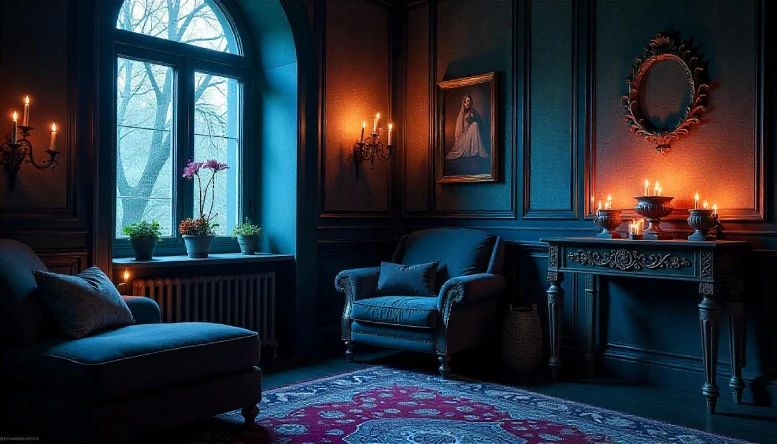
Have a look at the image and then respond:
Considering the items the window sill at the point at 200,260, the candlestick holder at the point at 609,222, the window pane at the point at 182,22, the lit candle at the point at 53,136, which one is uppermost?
the window pane at the point at 182,22

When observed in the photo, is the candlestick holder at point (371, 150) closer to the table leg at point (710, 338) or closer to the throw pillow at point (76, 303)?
the throw pillow at point (76, 303)

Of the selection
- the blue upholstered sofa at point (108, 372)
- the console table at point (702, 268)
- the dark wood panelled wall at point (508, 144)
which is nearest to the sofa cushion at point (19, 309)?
the blue upholstered sofa at point (108, 372)

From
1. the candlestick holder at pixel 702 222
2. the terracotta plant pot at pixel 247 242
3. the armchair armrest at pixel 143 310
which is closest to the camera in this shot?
the armchair armrest at pixel 143 310

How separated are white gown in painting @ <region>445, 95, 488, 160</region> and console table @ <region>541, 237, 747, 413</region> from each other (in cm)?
128

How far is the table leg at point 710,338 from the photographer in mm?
3641

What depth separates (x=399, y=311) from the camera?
446 cm

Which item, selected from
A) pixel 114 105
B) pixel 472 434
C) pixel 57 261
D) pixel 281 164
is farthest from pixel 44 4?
pixel 472 434

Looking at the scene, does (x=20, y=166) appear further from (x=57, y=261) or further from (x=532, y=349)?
(x=532, y=349)

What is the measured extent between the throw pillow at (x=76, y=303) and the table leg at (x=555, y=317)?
2.63 meters

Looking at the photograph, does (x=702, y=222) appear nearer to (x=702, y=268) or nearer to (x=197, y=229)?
(x=702, y=268)

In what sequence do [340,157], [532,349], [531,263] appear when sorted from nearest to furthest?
[532,349], [531,263], [340,157]

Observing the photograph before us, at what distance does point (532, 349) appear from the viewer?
4594 mm

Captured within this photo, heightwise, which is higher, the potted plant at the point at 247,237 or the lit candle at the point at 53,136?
the lit candle at the point at 53,136

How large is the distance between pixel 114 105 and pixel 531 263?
10.2 ft
